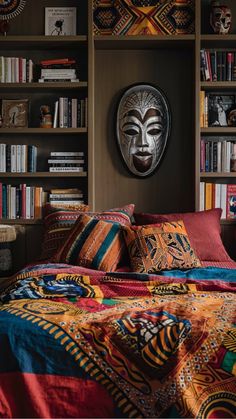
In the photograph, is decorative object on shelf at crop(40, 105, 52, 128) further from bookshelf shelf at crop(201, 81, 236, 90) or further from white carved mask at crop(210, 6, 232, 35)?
white carved mask at crop(210, 6, 232, 35)

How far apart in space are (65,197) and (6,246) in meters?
0.58

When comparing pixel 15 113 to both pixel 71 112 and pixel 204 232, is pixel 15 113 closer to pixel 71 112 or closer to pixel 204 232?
pixel 71 112

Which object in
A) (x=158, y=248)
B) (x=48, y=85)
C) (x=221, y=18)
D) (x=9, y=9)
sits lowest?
(x=158, y=248)

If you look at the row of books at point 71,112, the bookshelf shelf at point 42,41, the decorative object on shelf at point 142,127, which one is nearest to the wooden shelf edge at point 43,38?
the bookshelf shelf at point 42,41

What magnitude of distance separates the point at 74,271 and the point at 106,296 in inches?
14.6

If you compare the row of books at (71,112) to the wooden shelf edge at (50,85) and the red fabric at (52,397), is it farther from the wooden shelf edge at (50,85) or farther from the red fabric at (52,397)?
the red fabric at (52,397)

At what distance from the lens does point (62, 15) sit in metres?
3.98

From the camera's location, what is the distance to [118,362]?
5.33 ft

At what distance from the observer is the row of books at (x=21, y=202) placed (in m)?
3.96

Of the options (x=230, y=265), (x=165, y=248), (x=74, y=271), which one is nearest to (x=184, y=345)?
(x=74, y=271)

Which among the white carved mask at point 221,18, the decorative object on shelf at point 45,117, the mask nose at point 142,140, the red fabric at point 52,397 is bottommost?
the red fabric at point 52,397

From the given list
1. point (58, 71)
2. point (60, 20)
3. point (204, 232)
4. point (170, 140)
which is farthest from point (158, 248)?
point (60, 20)

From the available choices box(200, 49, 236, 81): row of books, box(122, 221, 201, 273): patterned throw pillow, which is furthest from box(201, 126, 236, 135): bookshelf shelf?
box(122, 221, 201, 273): patterned throw pillow

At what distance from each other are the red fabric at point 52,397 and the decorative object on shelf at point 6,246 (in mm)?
2099
